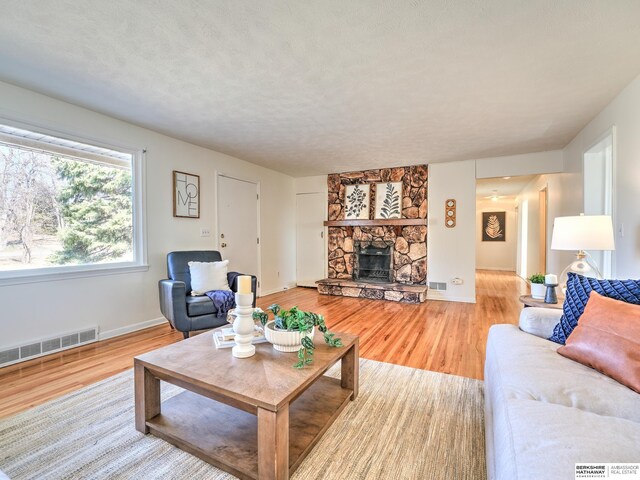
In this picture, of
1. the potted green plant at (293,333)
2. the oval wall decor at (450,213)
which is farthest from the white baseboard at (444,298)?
the potted green plant at (293,333)

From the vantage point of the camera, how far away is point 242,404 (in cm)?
121

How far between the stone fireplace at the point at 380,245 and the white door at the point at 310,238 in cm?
20

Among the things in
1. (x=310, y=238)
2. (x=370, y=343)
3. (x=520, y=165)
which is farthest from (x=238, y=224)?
(x=520, y=165)

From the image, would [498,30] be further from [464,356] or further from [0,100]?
[0,100]

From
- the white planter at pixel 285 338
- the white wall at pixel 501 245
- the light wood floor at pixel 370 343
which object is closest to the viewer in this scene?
the white planter at pixel 285 338

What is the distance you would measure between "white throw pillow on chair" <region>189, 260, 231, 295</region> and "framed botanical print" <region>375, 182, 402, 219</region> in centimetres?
307

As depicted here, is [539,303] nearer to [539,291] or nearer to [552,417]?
[539,291]

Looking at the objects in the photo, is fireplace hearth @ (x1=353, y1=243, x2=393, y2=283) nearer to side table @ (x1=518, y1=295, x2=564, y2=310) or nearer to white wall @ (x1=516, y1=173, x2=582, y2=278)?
white wall @ (x1=516, y1=173, x2=582, y2=278)

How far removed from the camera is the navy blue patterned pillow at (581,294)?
1438 mm

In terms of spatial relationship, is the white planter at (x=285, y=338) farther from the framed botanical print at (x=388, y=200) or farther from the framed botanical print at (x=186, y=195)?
the framed botanical print at (x=388, y=200)

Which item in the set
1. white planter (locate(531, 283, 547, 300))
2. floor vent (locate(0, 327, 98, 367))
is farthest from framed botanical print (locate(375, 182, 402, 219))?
floor vent (locate(0, 327, 98, 367))

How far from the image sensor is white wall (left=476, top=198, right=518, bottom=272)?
27.6 ft

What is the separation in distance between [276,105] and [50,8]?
5.07ft

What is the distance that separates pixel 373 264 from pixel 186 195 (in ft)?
10.9
